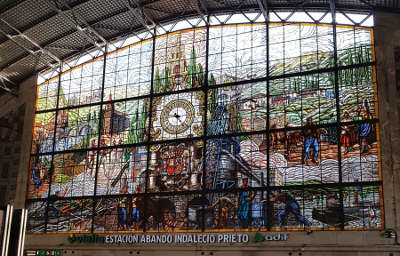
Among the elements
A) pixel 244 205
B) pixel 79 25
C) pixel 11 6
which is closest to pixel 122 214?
pixel 244 205

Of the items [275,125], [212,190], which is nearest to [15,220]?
[212,190]

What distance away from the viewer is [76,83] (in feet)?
120

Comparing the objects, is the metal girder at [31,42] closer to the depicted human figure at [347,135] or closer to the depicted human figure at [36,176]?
the depicted human figure at [36,176]

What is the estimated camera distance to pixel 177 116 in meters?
32.0

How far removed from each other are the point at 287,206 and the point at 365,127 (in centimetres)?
558

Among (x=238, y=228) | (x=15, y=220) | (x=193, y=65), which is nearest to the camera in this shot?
(x=15, y=220)

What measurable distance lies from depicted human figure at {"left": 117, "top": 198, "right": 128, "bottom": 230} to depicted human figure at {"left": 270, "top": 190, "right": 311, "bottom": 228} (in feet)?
29.5

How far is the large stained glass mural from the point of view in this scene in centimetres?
2738

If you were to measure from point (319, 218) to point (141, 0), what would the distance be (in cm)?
1681

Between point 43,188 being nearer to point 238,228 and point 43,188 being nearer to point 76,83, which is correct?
point 76,83

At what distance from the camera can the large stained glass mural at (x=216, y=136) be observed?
2738 centimetres

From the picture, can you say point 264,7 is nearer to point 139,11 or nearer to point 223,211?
point 139,11

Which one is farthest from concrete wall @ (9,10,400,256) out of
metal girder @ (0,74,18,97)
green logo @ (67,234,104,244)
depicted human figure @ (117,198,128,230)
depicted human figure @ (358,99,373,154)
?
metal girder @ (0,74,18,97)

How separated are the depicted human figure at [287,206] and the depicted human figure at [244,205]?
125 cm
